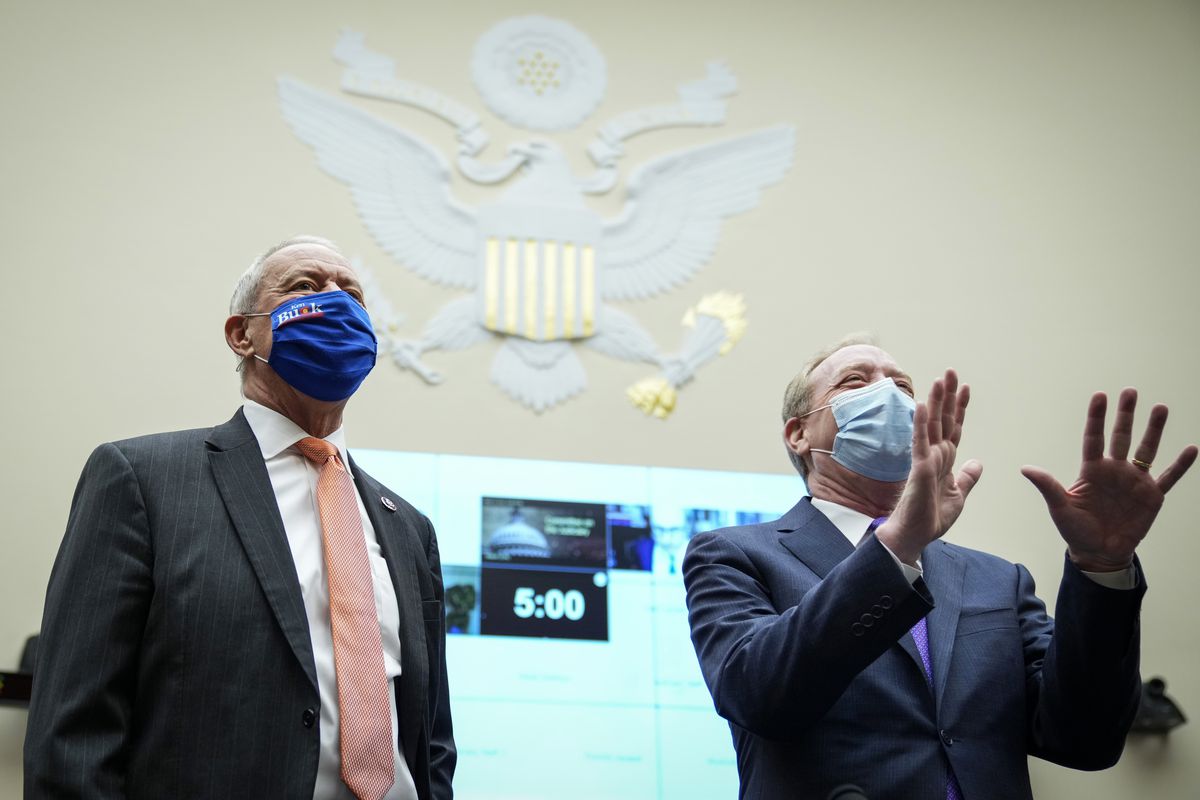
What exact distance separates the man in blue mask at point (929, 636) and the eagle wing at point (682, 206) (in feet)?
8.51

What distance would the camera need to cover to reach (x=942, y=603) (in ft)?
6.92

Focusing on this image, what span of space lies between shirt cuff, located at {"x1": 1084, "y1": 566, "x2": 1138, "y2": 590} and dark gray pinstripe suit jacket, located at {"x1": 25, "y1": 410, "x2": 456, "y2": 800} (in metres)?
1.09

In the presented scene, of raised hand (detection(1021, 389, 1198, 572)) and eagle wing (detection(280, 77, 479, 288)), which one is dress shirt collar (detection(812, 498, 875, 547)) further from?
eagle wing (detection(280, 77, 479, 288))

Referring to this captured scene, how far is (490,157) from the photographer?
4.80 m

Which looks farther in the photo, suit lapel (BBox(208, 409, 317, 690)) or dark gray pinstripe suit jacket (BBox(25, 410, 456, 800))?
suit lapel (BBox(208, 409, 317, 690))

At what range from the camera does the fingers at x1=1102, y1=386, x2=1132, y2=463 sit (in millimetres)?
1823

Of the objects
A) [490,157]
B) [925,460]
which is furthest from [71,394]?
[925,460]

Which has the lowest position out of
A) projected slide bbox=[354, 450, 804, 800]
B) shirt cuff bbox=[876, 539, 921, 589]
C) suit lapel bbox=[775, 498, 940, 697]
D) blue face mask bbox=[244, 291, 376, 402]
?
projected slide bbox=[354, 450, 804, 800]

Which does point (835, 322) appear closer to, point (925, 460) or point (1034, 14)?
point (1034, 14)

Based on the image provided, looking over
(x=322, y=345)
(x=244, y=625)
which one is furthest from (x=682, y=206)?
(x=244, y=625)

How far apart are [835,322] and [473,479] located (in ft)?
5.13

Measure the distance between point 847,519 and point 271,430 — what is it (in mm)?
1048

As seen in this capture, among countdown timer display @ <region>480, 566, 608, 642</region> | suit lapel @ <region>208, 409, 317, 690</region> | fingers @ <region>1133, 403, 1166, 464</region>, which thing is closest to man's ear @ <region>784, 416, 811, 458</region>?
fingers @ <region>1133, 403, 1166, 464</region>

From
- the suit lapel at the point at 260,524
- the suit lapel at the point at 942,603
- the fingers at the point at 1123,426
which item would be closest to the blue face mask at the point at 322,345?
the suit lapel at the point at 260,524
